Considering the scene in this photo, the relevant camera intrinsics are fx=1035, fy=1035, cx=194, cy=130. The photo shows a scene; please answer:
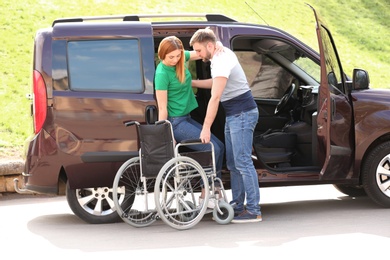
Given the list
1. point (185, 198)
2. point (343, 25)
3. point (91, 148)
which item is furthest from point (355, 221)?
point (343, 25)

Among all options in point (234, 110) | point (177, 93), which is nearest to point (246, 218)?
point (234, 110)

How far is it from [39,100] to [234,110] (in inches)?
68.5

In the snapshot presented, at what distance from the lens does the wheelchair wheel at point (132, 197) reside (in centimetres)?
915

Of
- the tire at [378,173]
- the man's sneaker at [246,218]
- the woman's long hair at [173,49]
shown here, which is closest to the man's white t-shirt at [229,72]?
the woman's long hair at [173,49]

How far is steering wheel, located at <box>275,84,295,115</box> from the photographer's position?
1070 centimetres

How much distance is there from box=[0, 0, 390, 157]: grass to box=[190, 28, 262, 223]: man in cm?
710

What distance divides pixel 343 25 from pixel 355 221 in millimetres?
18389

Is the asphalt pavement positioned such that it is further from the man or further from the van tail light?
the van tail light

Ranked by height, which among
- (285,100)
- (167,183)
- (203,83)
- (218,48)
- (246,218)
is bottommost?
(246,218)

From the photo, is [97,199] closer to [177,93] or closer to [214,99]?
[177,93]

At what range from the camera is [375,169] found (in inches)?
386

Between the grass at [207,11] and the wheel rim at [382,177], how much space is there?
7.41 metres

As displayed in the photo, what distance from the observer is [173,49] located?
9172 mm

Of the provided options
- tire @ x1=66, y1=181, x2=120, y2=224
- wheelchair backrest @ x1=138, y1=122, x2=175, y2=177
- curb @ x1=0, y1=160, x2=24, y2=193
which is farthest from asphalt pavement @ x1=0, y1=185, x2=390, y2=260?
curb @ x1=0, y1=160, x2=24, y2=193
